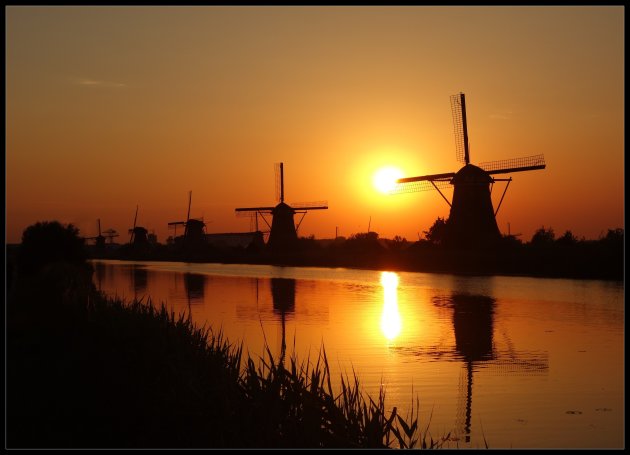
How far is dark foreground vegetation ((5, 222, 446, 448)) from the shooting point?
7.48m

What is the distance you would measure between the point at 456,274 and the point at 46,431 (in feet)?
129

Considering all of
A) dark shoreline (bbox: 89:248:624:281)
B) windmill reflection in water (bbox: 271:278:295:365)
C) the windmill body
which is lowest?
windmill reflection in water (bbox: 271:278:295:365)

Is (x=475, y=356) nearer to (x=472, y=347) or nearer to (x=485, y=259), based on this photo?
(x=472, y=347)

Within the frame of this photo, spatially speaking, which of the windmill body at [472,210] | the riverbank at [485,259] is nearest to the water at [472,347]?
the riverbank at [485,259]

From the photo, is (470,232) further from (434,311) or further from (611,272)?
(434,311)

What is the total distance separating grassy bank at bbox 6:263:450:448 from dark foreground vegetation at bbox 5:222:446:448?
15 millimetres

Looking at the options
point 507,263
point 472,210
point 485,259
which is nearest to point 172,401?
point 507,263

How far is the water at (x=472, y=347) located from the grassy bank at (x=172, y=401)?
0.87 meters

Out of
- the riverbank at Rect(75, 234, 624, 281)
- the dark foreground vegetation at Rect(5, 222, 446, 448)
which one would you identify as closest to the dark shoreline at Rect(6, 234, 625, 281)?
the riverbank at Rect(75, 234, 624, 281)

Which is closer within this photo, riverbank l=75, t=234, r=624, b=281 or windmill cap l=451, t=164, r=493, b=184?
riverbank l=75, t=234, r=624, b=281

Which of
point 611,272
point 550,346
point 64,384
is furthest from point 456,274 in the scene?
point 64,384

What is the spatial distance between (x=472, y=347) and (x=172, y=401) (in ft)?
29.6

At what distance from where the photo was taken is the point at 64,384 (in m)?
10.7

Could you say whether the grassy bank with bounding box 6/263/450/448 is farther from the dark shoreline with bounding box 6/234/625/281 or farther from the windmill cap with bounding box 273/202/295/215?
the windmill cap with bounding box 273/202/295/215
